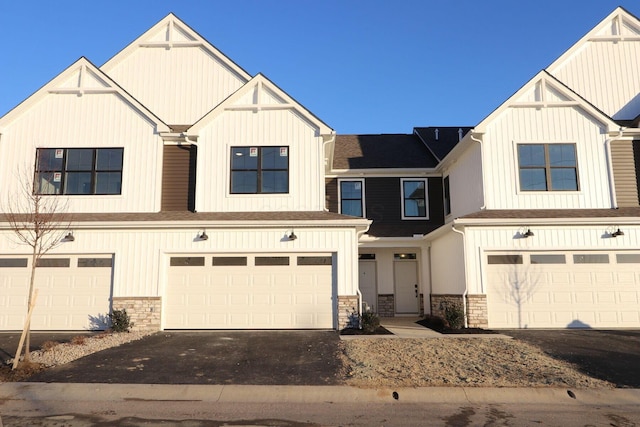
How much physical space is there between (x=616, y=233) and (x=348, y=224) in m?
8.08

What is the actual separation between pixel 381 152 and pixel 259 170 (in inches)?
300

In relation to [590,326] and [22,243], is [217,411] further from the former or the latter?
[590,326]

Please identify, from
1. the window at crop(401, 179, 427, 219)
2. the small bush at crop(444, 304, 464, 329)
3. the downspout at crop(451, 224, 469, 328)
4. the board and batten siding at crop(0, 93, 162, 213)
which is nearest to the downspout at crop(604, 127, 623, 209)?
the downspout at crop(451, 224, 469, 328)

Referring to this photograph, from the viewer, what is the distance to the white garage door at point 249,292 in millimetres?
13133

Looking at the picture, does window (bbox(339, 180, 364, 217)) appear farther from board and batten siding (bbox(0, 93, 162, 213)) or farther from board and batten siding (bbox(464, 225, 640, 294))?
board and batten siding (bbox(0, 93, 162, 213))

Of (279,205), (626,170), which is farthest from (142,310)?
(626,170)

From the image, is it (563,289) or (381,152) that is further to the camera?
(381,152)

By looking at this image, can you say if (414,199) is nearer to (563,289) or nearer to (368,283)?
(368,283)

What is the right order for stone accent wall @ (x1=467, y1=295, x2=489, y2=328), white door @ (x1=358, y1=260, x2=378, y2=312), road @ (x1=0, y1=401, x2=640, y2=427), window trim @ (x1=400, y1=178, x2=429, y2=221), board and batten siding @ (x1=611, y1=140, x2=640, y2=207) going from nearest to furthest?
road @ (x1=0, y1=401, x2=640, y2=427)
stone accent wall @ (x1=467, y1=295, x2=489, y2=328)
board and batten siding @ (x1=611, y1=140, x2=640, y2=207)
white door @ (x1=358, y1=260, x2=378, y2=312)
window trim @ (x1=400, y1=178, x2=429, y2=221)

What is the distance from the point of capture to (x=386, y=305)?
1789 cm

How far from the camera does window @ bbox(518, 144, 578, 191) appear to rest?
1470cm

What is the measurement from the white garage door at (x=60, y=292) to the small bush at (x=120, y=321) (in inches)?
22.9

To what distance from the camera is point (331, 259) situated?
1337 centimetres

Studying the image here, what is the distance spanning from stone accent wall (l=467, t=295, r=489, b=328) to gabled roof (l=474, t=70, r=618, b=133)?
5.54m
